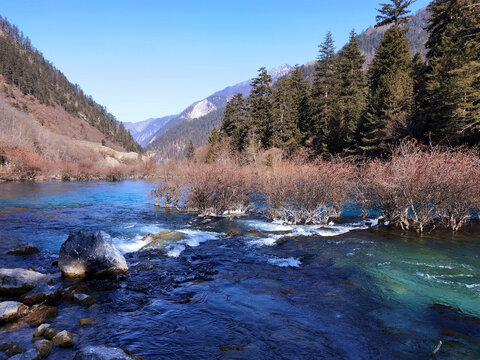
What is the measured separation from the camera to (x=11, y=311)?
19.6 ft

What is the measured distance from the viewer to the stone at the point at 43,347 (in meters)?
4.79

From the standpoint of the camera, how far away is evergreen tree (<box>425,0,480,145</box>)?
22.8 meters

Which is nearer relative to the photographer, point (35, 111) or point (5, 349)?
point (5, 349)

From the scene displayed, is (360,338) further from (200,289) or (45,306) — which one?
(45,306)

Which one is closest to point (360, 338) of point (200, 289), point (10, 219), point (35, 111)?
point (200, 289)

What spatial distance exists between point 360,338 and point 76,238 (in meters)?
7.93

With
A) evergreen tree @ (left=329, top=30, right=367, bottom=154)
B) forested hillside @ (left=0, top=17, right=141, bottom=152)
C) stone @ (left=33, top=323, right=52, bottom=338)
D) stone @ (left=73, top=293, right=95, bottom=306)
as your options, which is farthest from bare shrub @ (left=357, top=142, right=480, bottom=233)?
forested hillside @ (left=0, top=17, right=141, bottom=152)

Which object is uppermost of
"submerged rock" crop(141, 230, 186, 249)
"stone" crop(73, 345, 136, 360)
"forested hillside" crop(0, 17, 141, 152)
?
"forested hillside" crop(0, 17, 141, 152)

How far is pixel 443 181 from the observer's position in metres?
12.3

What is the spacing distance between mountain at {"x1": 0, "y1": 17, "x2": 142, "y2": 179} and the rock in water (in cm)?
4812

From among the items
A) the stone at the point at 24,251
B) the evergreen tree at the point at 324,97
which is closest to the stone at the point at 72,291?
the stone at the point at 24,251

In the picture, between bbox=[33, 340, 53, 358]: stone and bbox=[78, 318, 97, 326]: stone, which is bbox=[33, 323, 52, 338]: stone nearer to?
bbox=[33, 340, 53, 358]: stone

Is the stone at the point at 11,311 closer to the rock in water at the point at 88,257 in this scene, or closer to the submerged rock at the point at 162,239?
the rock in water at the point at 88,257

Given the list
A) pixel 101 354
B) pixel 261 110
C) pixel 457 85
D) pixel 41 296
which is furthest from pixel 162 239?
pixel 261 110
